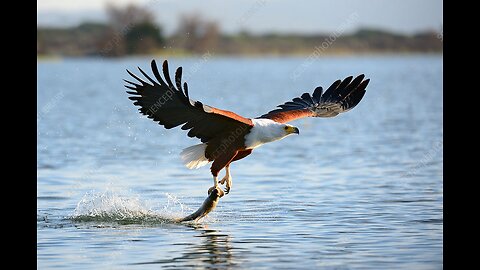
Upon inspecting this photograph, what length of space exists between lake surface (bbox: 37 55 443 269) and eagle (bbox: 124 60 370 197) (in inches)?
30.9

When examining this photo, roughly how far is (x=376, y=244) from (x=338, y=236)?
1.86ft

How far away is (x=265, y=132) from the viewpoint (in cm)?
1170

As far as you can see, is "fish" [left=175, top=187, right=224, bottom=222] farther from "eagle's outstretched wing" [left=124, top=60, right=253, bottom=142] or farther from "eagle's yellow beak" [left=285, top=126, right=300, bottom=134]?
"eagle's yellow beak" [left=285, top=126, right=300, bottom=134]

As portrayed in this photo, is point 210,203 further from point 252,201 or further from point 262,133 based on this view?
point 252,201

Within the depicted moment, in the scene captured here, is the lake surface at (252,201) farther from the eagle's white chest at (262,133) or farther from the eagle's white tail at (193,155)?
the eagle's white chest at (262,133)

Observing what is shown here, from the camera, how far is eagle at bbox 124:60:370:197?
10953mm

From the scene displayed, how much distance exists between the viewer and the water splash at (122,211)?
12.2 m

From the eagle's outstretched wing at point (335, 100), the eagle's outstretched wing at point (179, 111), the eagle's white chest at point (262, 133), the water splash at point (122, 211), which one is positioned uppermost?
the eagle's outstretched wing at point (335, 100)

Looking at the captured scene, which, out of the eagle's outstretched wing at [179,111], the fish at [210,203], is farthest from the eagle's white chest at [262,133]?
the fish at [210,203]

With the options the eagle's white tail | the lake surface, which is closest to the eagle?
the eagle's white tail

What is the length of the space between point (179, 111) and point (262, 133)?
106 centimetres

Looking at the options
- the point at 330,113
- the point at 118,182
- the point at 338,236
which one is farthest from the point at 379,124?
the point at 338,236
